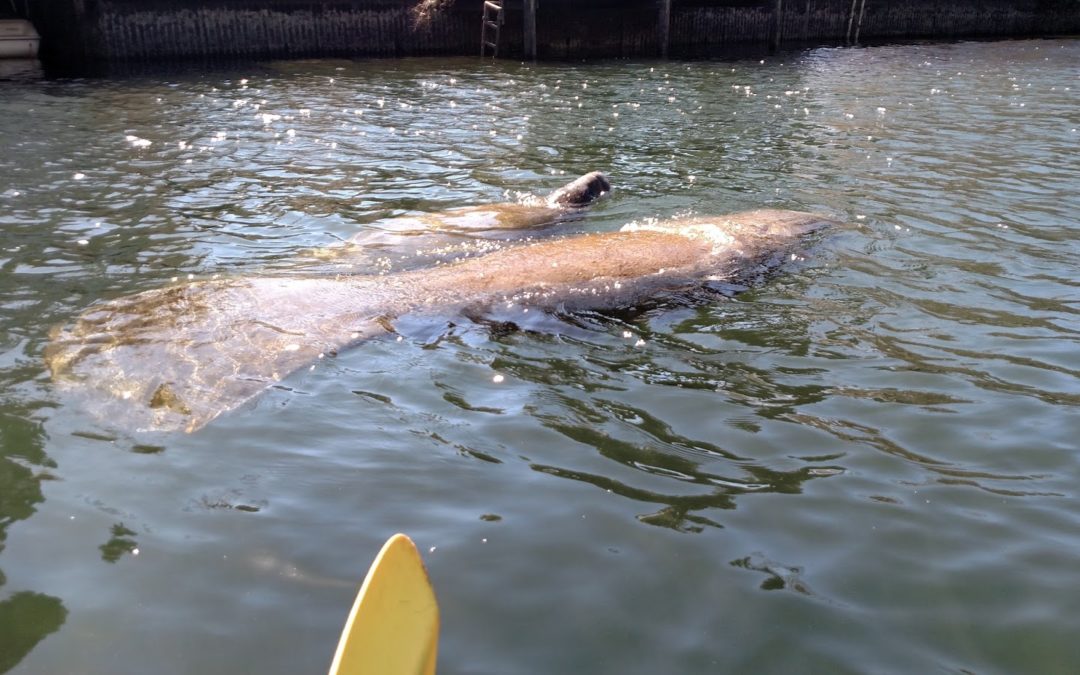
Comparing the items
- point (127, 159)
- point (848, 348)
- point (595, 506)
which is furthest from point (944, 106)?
point (595, 506)

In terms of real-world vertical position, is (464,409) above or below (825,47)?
below

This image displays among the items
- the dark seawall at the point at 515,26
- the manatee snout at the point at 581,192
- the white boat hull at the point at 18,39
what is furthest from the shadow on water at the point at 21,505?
the dark seawall at the point at 515,26

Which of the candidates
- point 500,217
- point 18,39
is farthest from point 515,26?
point 500,217

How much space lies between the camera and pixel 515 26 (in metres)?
22.3

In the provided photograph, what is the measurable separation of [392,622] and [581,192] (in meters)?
7.54

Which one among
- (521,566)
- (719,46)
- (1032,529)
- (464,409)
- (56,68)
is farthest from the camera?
(719,46)

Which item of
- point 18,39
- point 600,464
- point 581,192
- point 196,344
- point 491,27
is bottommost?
point 600,464

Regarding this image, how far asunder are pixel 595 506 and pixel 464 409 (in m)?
1.21

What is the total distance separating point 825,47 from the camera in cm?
2531

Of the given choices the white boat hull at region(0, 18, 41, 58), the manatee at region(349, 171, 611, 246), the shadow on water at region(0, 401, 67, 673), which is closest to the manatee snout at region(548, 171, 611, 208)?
the manatee at region(349, 171, 611, 246)

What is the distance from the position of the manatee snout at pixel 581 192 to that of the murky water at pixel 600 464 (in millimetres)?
368

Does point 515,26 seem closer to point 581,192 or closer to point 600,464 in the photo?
point 581,192

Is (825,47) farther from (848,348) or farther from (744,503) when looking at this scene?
(744,503)

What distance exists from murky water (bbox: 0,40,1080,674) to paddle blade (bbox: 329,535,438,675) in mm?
542
